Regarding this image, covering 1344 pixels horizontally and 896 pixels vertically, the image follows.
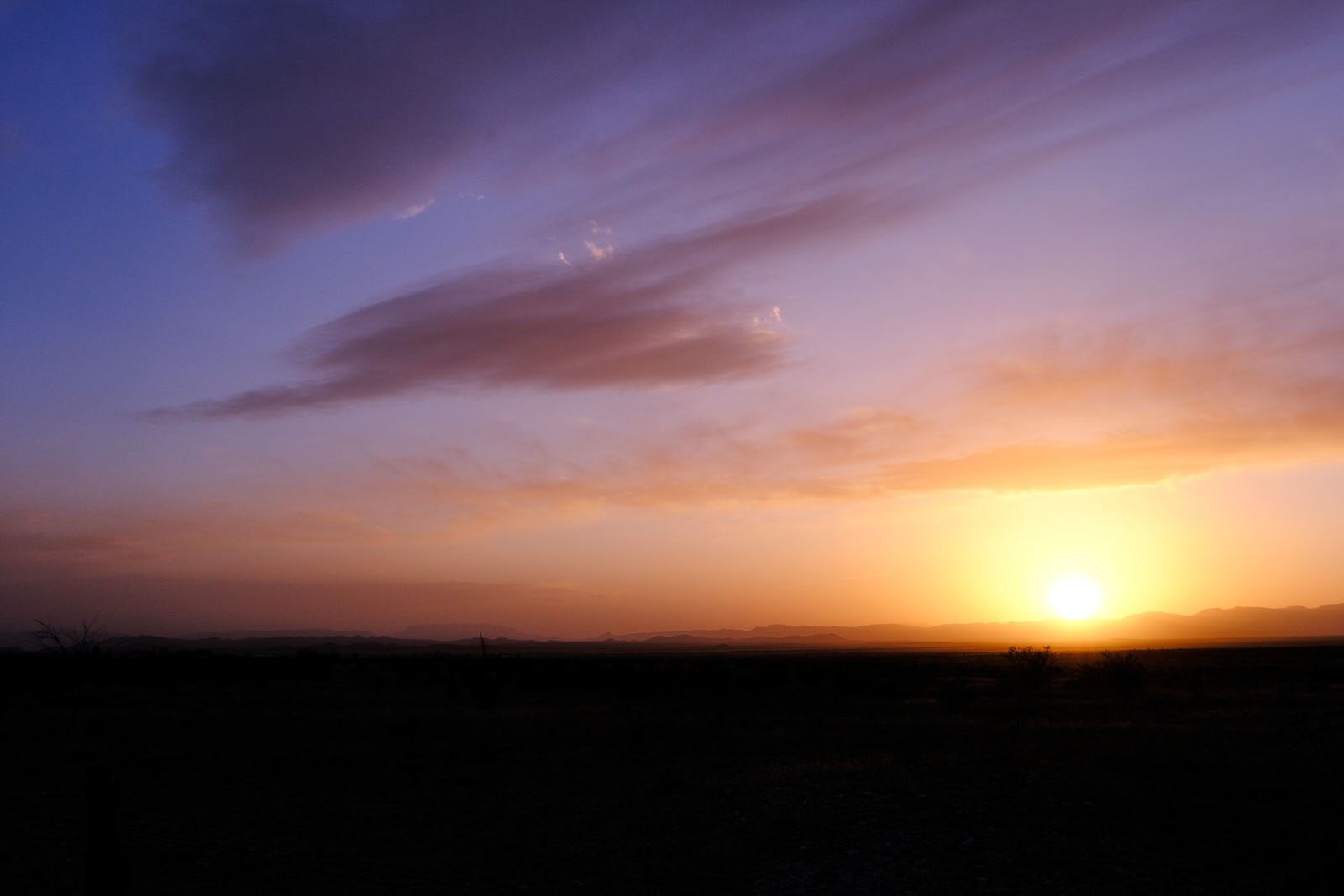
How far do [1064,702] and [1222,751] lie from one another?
58.9ft

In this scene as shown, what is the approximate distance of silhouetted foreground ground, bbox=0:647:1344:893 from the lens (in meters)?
12.5

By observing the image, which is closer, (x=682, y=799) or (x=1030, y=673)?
(x=682, y=799)

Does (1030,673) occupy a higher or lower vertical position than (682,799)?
higher

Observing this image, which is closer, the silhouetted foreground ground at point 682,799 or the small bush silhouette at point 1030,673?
the silhouetted foreground ground at point 682,799

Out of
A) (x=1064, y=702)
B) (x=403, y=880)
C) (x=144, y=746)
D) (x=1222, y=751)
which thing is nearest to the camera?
(x=403, y=880)

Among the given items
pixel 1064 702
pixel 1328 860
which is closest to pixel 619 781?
pixel 1328 860

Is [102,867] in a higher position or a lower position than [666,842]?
higher

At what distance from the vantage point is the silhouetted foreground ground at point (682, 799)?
12.5 m

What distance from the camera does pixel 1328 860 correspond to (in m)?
11.9

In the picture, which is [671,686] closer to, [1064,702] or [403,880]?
[1064,702]

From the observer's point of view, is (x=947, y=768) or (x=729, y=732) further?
(x=729, y=732)

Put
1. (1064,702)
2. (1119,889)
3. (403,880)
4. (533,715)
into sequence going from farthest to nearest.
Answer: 1. (1064,702)
2. (533,715)
3. (403,880)
4. (1119,889)

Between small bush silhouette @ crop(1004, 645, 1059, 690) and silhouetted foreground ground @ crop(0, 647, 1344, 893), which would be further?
small bush silhouette @ crop(1004, 645, 1059, 690)

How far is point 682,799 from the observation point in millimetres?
17344
